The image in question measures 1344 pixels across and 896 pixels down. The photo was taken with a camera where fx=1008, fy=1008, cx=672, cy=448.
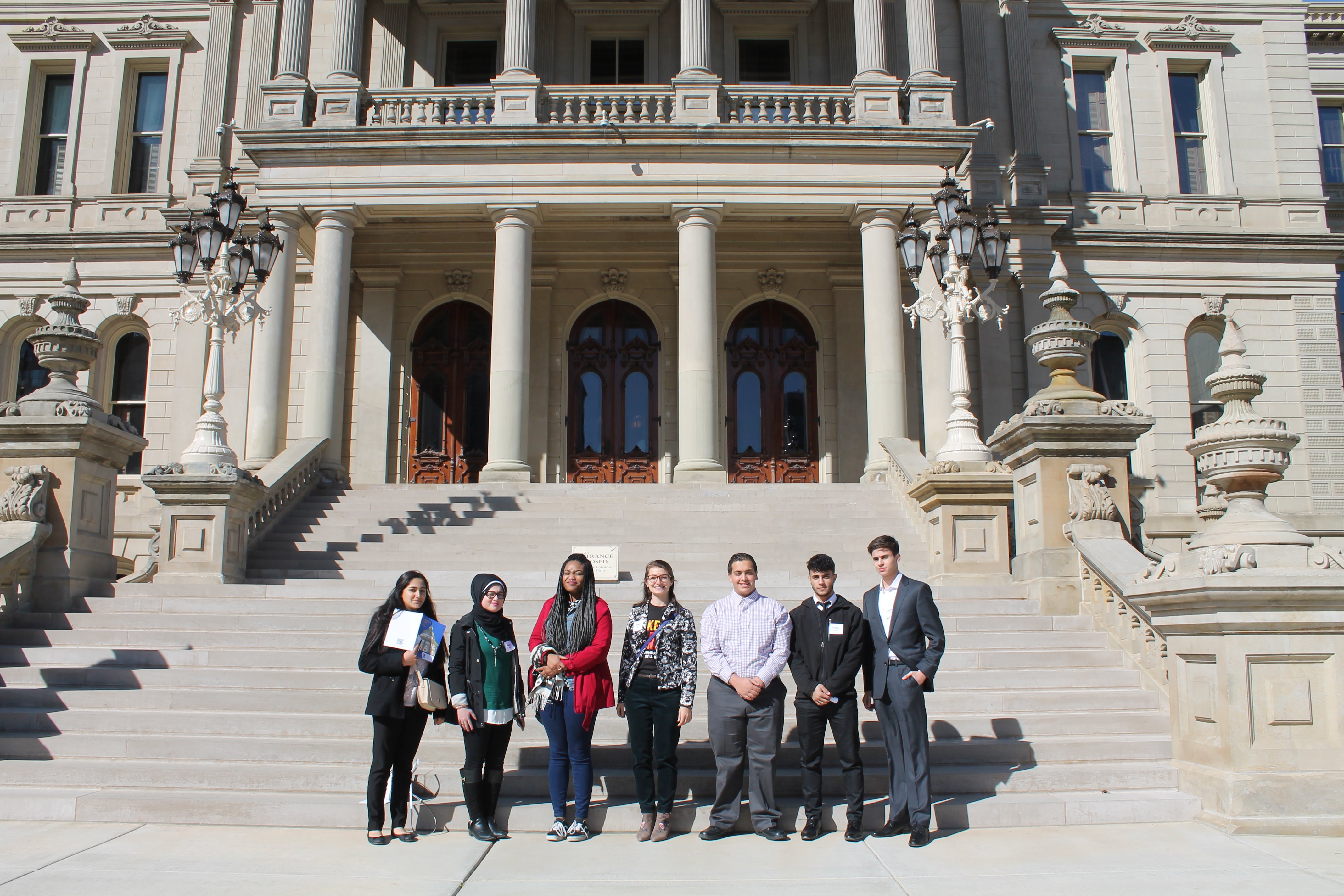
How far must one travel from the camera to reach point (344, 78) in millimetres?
19219

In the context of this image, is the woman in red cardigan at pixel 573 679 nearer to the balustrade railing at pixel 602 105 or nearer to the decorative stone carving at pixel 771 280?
the balustrade railing at pixel 602 105

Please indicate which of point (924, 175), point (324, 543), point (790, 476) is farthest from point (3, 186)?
point (924, 175)

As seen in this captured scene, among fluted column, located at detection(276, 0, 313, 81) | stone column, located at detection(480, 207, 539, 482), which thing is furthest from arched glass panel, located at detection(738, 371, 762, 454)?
fluted column, located at detection(276, 0, 313, 81)

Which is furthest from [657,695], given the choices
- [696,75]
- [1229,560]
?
[696,75]

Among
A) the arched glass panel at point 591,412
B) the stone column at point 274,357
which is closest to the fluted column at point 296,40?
the stone column at point 274,357

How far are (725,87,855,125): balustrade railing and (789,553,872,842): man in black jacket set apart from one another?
14.2 m

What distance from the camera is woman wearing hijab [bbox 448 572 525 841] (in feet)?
20.1

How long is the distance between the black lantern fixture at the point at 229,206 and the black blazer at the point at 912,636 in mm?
10423

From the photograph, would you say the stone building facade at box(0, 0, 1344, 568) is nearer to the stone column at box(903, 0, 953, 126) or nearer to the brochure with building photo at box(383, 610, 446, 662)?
the stone column at box(903, 0, 953, 126)

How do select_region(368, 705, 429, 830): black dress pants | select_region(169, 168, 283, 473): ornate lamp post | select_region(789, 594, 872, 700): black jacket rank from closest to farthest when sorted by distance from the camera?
select_region(368, 705, 429, 830): black dress pants < select_region(789, 594, 872, 700): black jacket < select_region(169, 168, 283, 473): ornate lamp post

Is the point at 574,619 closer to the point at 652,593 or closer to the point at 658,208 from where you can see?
the point at 652,593

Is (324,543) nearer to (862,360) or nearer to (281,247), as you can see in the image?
(281,247)

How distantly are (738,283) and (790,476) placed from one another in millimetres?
4395

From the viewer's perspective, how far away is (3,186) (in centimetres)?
2295
